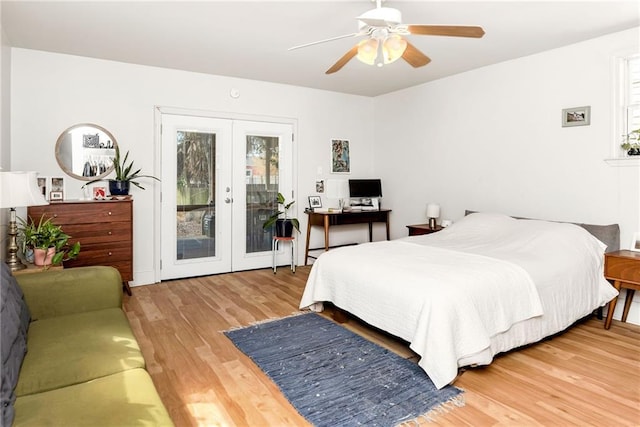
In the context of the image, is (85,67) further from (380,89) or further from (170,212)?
(380,89)

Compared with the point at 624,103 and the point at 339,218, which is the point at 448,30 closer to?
the point at 624,103

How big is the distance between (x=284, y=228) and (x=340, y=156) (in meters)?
1.53

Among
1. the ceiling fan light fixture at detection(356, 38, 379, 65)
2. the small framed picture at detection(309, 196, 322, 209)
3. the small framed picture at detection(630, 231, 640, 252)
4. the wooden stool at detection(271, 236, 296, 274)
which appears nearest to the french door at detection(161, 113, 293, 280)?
the wooden stool at detection(271, 236, 296, 274)

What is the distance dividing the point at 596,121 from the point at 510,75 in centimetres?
102

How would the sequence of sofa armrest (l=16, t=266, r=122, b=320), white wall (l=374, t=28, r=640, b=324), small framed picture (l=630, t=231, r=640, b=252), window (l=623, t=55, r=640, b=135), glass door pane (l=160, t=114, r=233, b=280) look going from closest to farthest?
sofa armrest (l=16, t=266, r=122, b=320) → small framed picture (l=630, t=231, r=640, b=252) → window (l=623, t=55, r=640, b=135) → white wall (l=374, t=28, r=640, b=324) → glass door pane (l=160, t=114, r=233, b=280)

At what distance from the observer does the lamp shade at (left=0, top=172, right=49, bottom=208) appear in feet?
8.00

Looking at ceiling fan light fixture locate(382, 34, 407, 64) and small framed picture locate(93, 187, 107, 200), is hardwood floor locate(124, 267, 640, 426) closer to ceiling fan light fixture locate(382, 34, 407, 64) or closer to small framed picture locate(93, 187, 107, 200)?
small framed picture locate(93, 187, 107, 200)

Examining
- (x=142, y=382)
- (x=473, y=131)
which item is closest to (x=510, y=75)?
(x=473, y=131)

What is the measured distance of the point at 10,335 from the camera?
1.67m

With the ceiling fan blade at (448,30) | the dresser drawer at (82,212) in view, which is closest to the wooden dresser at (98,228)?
the dresser drawer at (82,212)

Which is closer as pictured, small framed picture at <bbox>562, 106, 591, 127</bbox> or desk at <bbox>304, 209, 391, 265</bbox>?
small framed picture at <bbox>562, 106, 591, 127</bbox>

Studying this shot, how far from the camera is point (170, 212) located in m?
4.70

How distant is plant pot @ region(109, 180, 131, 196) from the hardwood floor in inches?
47.4

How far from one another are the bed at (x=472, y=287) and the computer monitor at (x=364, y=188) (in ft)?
6.84
